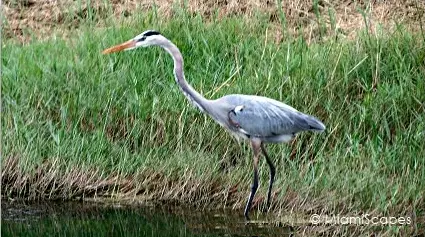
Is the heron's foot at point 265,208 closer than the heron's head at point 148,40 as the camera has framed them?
No

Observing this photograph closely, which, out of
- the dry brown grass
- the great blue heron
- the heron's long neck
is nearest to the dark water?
the great blue heron

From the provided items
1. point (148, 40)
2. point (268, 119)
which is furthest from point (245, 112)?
point (148, 40)

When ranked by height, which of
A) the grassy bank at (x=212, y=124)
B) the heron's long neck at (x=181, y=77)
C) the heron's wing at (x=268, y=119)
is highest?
the heron's long neck at (x=181, y=77)

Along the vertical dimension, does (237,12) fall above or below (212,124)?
above

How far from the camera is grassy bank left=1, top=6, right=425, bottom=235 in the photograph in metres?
7.81

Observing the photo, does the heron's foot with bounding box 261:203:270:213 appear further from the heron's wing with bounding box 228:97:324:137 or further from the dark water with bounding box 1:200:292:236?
the heron's wing with bounding box 228:97:324:137

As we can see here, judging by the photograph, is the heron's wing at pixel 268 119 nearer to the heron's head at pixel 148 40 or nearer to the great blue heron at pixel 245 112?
the great blue heron at pixel 245 112

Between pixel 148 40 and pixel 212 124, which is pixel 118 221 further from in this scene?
pixel 148 40

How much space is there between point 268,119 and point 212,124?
1243 millimetres

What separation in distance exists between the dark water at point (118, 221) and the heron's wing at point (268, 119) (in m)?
0.66

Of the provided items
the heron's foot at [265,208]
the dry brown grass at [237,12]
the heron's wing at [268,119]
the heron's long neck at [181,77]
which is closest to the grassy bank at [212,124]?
the heron's foot at [265,208]

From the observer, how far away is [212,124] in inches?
335

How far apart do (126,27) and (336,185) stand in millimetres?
3153

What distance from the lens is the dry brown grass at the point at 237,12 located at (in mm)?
10391
